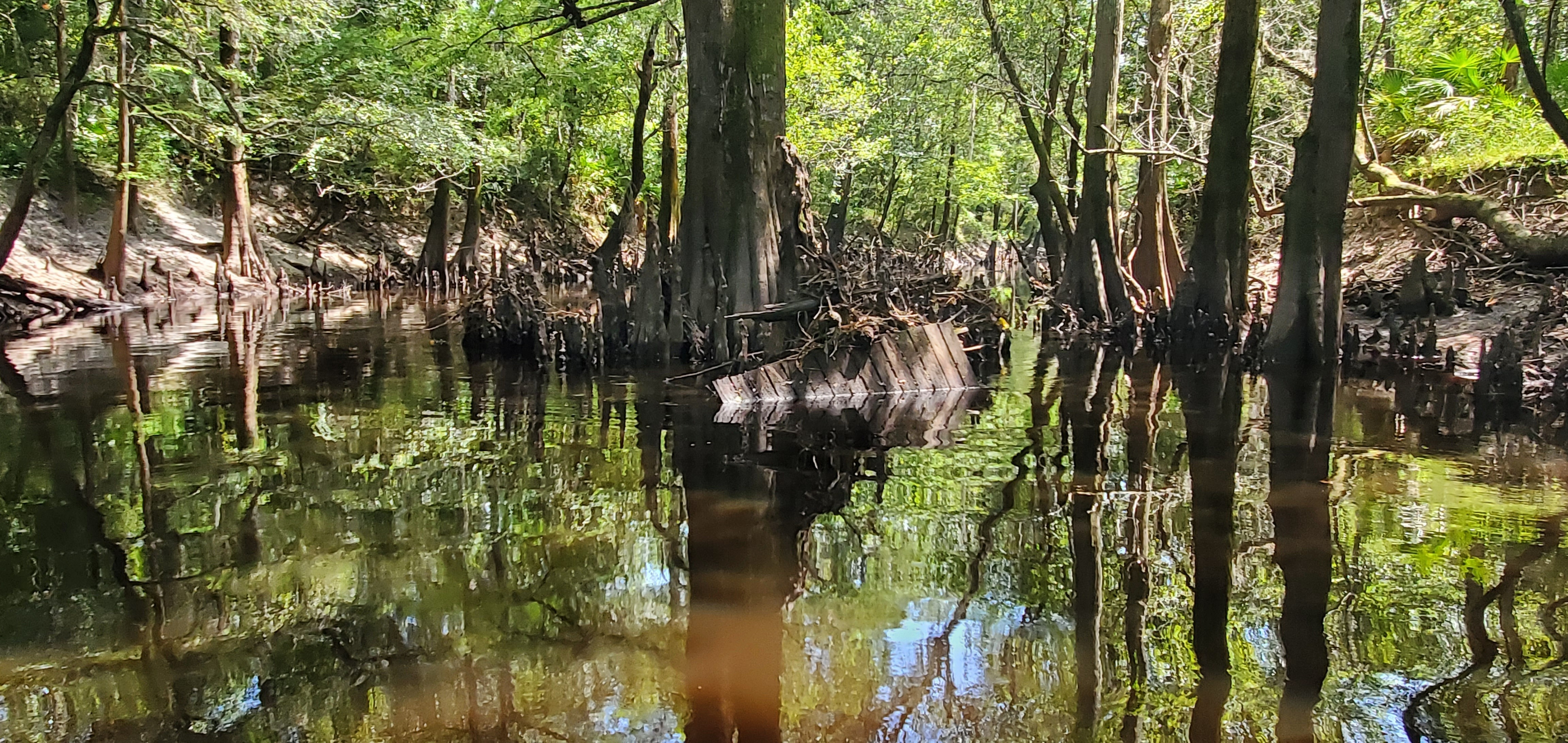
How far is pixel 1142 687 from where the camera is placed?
2867mm

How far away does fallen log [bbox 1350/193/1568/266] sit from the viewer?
36.1ft

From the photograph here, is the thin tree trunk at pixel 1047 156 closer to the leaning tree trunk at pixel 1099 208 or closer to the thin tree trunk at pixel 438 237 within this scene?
the leaning tree trunk at pixel 1099 208

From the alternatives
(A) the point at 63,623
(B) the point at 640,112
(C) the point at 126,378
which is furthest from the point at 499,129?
(A) the point at 63,623

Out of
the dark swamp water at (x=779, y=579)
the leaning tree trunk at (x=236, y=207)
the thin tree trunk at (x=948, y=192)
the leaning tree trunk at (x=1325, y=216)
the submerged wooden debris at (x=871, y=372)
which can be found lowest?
the dark swamp water at (x=779, y=579)

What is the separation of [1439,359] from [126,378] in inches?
461

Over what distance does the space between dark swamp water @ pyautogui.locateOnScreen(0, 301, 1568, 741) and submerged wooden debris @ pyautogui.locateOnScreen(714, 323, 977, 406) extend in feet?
3.12

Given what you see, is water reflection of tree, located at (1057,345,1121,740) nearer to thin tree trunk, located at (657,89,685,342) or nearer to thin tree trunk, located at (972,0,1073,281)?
thin tree trunk, located at (657,89,685,342)

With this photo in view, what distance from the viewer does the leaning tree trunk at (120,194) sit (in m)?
16.8

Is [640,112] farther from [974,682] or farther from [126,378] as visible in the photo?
[974,682]

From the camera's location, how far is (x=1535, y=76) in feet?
24.6

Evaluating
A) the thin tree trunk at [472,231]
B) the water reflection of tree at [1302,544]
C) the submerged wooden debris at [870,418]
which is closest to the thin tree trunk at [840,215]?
the submerged wooden debris at [870,418]

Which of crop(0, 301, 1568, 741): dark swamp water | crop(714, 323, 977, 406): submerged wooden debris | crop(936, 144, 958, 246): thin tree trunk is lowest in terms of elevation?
crop(0, 301, 1568, 741): dark swamp water

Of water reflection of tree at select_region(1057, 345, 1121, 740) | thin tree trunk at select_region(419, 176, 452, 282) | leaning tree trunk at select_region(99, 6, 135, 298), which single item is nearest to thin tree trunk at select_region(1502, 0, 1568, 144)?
water reflection of tree at select_region(1057, 345, 1121, 740)

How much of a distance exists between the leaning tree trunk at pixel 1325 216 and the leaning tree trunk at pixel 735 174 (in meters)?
4.50
